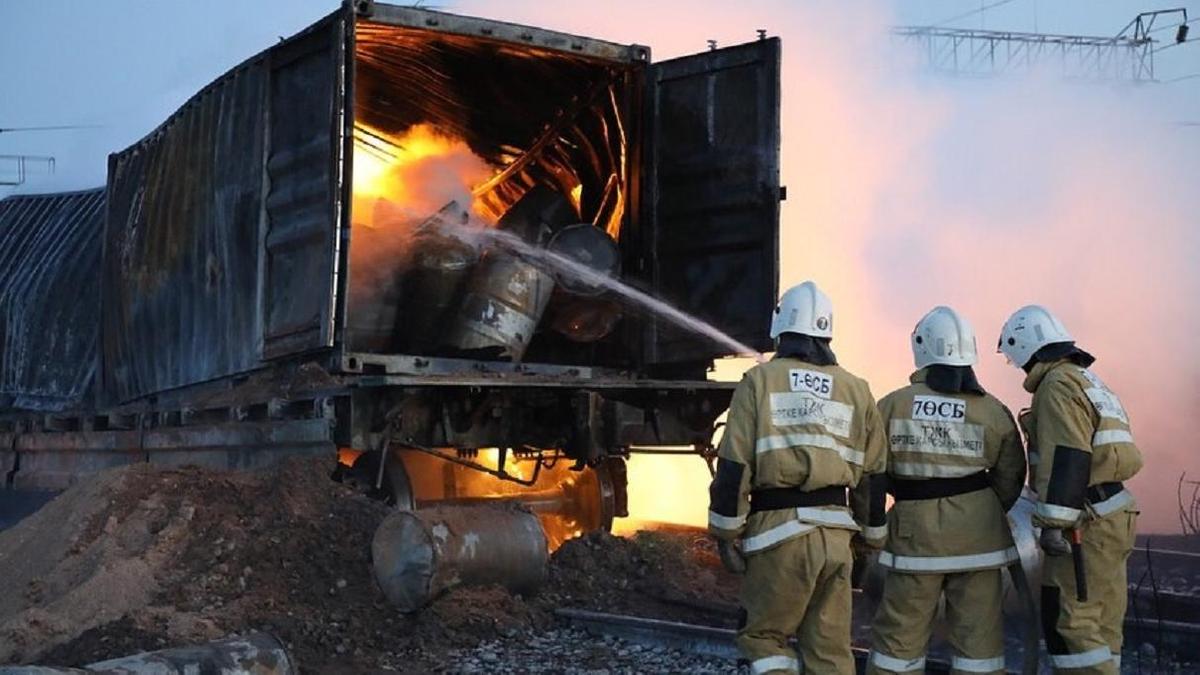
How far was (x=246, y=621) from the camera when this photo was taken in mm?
5832

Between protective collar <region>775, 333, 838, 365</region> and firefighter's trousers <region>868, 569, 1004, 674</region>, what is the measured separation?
35.4 inches

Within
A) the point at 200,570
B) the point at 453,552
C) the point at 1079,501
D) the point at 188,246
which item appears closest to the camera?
the point at 1079,501

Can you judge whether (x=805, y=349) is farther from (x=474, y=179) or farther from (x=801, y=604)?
(x=474, y=179)

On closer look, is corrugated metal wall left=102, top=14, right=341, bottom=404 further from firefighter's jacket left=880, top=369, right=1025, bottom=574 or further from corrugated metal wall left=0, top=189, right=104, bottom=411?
firefighter's jacket left=880, top=369, right=1025, bottom=574

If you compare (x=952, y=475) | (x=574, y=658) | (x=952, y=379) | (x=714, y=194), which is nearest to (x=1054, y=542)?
(x=952, y=475)

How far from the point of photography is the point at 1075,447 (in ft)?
15.5

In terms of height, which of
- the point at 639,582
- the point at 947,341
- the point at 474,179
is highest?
the point at 474,179

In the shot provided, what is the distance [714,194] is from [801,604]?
12.8 feet

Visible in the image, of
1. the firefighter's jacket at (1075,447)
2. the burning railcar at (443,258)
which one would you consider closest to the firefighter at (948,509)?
the firefighter's jacket at (1075,447)

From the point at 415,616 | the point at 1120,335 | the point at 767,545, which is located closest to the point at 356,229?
the point at 415,616

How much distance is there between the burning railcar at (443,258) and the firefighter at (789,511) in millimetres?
2321

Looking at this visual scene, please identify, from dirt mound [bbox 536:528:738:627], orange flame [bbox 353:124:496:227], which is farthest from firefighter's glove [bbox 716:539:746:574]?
orange flame [bbox 353:124:496:227]

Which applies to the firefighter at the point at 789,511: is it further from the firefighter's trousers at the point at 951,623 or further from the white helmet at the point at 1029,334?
the white helmet at the point at 1029,334

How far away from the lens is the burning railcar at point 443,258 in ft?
22.9
